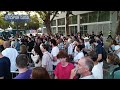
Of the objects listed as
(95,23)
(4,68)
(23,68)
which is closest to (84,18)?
(95,23)

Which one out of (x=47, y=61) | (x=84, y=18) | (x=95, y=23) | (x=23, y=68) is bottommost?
(x=47, y=61)

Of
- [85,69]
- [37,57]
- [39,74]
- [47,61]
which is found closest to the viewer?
[39,74]

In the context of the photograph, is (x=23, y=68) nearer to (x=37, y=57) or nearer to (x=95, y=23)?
(x=37, y=57)

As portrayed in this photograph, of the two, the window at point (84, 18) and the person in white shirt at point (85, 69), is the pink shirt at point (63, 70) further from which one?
the window at point (84, 18)

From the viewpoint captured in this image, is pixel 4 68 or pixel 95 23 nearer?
pixel 4 68

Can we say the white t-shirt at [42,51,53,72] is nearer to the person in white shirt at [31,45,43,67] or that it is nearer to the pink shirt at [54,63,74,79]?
the person in white shirt at [31,45,43,67]

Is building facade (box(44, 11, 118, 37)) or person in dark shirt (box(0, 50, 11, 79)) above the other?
building facade (box(44, 11, 118, 37))

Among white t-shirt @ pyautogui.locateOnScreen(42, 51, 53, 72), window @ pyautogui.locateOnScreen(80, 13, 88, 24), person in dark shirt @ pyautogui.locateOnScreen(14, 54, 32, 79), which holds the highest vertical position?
window @ pyautogui.locateOnScreen(80, 13, 88, 24)

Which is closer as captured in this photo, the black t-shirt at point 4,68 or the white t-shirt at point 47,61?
the black t-shirt at point 4,68

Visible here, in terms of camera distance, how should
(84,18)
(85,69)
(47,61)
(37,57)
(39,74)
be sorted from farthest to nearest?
(84,18) < (37,57) < (47,61) < (85,69) < (39,74)

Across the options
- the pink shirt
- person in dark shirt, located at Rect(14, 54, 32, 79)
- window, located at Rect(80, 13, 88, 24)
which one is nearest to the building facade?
window, located at Rect(80, 13, 88, 24)

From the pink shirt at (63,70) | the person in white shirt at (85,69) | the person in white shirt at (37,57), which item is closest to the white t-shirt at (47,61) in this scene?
the person in white shirt at (37,57)
